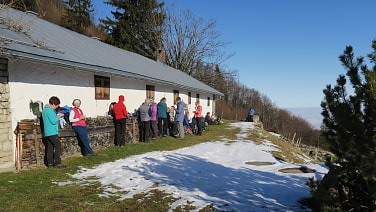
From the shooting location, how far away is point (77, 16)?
33.1m

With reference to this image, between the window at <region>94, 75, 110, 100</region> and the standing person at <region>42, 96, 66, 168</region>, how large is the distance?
2.97m

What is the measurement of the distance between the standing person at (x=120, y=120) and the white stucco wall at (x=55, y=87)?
106 cm

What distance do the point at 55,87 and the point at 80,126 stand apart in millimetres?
1665

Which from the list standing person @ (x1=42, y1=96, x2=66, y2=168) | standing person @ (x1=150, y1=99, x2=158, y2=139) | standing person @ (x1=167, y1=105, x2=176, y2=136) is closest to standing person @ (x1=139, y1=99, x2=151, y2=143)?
standing person @ (x1=150, y1=99, x2=158, y2=139)

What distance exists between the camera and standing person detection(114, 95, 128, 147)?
8907 mm

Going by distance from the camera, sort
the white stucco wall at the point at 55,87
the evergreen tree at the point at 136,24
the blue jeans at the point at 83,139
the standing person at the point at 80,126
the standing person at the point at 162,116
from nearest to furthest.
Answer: the white stucco wall at the point at 55,87, the standing person at the point at 80,126, the blue jeans at the point at 83,139, the standing person at the point at 162,116, the evergreen tree at the point at 136,24

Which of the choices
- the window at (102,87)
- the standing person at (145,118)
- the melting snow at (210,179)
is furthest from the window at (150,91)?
the melting snow at (210,179)

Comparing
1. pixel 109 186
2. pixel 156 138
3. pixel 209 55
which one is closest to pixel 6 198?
pixel 109 186

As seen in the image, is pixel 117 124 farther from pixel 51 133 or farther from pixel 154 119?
pixel 51 133

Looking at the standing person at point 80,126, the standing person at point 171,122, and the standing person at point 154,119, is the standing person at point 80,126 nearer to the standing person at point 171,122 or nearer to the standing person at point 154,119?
the standing person at point 154,119

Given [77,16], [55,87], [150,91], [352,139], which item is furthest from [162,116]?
[77,16]

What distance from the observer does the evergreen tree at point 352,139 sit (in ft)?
7.91

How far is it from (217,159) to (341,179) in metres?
4.93

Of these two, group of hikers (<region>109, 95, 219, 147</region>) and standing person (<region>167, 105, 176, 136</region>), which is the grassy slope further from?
standing person (<region>167, 105, 176, 136</region>)
